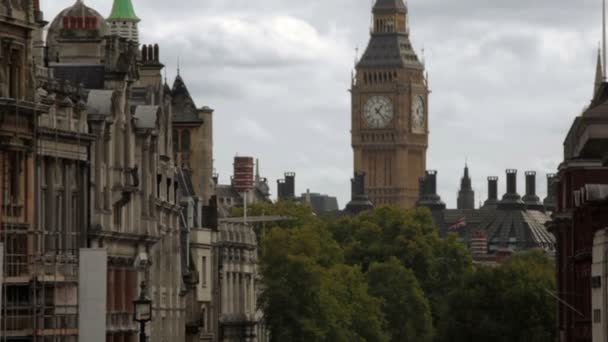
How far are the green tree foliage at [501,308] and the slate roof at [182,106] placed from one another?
39.9m

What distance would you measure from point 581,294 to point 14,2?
48025mm

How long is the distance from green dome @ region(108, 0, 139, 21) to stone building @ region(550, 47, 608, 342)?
51.1ft

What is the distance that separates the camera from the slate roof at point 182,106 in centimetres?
12425

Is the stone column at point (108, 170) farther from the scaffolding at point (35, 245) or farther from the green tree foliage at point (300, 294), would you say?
the green tree foliage at point (300, 294)

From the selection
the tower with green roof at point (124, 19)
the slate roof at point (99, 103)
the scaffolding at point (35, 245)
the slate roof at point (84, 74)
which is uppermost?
the tower with green roof at point (124, 19)

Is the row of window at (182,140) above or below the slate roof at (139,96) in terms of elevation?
above

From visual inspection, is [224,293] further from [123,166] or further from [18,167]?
[18,167]

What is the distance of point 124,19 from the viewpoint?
10875 cm

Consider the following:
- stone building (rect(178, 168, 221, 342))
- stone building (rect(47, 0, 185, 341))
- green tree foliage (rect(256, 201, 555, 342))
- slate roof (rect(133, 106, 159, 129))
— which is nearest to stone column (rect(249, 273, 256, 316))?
green tree foliage (rect(256, 201, 555, 342))

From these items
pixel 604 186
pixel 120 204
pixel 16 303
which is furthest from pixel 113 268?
pixel 604 186

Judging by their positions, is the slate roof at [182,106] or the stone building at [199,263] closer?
the stone building at [199,263]

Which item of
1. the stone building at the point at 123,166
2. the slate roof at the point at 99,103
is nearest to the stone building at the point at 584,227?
the stone building at the point at 123,166

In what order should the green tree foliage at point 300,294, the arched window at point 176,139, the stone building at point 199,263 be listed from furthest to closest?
the green tree foliage at point 300,294
the arched window at point 176,139
the stone building at point 199,263

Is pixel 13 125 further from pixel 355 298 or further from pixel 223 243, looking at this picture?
pixel 355 298
